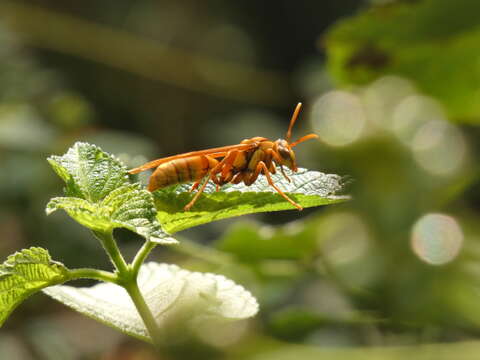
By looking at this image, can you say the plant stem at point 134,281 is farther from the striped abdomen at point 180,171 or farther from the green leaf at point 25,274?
the striped abdomen at point 180,171

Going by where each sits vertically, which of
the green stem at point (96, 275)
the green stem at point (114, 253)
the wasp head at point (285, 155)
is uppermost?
the wasp head at point (285, 155)

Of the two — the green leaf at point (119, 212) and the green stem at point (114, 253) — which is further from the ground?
the green leaf at point (119, 212)

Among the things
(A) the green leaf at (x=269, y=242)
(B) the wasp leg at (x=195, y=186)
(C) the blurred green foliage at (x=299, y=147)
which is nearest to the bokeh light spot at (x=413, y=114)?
(C) the blurred green foliage at (x=299, y=147)

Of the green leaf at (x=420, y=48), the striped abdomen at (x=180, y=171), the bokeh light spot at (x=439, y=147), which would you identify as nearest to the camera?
the striped abdomen at (x=180, y=171)

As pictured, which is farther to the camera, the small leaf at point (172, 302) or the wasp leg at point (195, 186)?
the wasp leg at point (195, 186)

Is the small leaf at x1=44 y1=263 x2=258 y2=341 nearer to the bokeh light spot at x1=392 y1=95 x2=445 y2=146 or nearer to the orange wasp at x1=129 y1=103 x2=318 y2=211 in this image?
the orange wasp at x1=129 y1=103 x2=318 y2=211

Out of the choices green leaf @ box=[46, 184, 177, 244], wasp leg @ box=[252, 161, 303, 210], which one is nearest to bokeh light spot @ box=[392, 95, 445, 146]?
wasp leg @ box=[252, 161, 303, 210]
